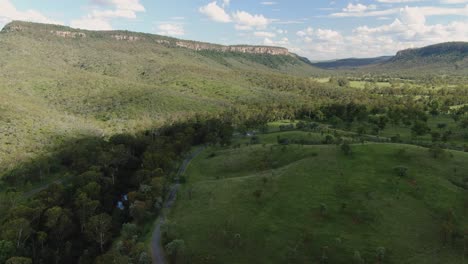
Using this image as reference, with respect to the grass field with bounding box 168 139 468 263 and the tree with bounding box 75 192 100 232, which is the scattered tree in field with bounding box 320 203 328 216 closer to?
the grass field with bounding box 168 139 468 263

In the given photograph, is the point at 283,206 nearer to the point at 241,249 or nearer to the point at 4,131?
the point at 241,249

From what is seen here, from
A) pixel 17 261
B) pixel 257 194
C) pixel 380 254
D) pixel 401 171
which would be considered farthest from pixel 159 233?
pixel 401 171

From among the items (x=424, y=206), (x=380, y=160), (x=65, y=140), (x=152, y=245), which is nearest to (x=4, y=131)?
(x=65, y=140)

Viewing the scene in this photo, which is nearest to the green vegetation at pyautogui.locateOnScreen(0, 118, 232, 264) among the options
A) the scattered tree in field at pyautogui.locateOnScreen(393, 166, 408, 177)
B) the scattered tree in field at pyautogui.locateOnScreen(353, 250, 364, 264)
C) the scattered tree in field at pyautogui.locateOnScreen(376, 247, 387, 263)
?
the scattered tree in field at pyautogui.locateOnScreen(353, 250, 364, 264)

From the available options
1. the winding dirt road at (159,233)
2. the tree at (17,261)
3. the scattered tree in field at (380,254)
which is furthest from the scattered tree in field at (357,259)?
the tree at (17,261)

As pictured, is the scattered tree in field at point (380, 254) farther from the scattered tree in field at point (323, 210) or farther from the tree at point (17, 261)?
the tree at point (17, 261)
